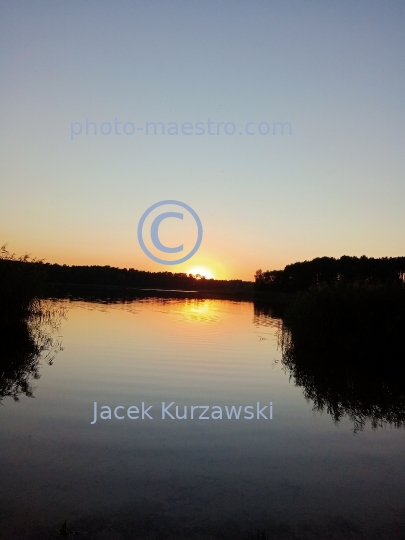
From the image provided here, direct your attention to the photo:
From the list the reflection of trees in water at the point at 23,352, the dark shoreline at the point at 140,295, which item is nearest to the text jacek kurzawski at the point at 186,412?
the reflection of trees in water at the point at 23,352

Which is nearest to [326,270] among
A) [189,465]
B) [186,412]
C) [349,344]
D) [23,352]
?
[349,344]

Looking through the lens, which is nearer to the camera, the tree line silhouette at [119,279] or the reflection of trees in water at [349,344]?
the reflection of trees in water at [349,344]

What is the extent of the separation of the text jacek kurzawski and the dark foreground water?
75mm

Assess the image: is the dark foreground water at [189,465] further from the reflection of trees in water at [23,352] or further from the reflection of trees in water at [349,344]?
the reflection of trees in water at [349,344]

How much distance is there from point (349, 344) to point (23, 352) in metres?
11.3

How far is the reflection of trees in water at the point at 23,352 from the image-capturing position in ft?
38.2

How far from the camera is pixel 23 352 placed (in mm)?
16438

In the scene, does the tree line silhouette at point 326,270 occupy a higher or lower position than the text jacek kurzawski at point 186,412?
higher

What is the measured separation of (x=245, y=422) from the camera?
30.7 feet

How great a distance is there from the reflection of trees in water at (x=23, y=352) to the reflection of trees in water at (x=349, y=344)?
287 inches

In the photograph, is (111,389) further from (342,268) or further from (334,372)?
(342,268)

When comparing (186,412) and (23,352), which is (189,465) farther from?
(23,352)

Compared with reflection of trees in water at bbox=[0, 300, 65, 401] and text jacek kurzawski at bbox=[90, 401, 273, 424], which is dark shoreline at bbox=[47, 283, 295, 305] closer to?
reflection of trees in water at bbox=[0, 300, 65, 401]

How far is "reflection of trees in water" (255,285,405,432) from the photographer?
13.1 meters
